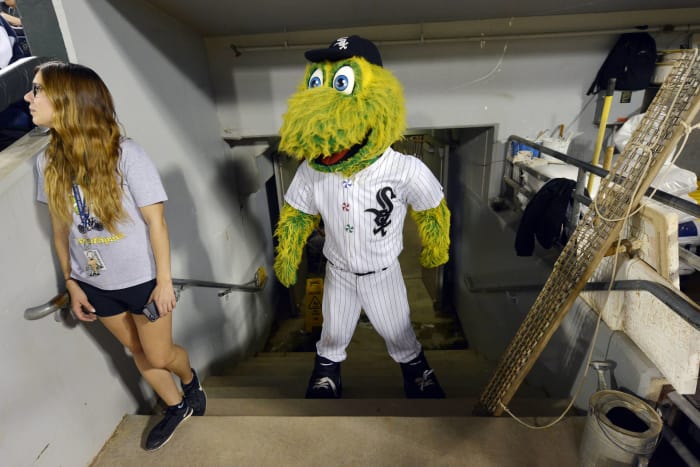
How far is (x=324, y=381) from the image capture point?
199 cm

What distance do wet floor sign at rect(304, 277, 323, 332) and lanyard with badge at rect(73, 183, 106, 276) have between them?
335cm

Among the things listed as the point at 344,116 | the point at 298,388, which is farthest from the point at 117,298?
the point at 298,388

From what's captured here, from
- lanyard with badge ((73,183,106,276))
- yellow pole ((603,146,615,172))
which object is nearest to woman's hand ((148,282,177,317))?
lanyard with badge ((73,183,106,276))

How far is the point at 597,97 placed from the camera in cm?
304

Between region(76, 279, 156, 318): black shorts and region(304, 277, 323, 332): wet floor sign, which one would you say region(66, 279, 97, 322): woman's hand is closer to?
region(76, 279, 156, 318): black shorts

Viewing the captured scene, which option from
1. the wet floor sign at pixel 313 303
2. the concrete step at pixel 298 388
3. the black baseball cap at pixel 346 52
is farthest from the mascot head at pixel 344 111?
the wet floor sign at pixel 313 303

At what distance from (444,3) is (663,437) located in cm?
252

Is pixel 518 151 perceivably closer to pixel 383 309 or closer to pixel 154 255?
pixel 383 309

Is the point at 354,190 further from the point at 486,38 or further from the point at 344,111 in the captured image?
the point at 486,38

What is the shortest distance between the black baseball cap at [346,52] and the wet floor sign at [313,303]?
3.42 metres

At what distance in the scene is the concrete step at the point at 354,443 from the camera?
1.40 m

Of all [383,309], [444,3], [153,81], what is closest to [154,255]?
[383,309]

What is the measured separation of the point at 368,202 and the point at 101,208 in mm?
984

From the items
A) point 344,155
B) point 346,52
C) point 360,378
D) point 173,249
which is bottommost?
point 360,378
